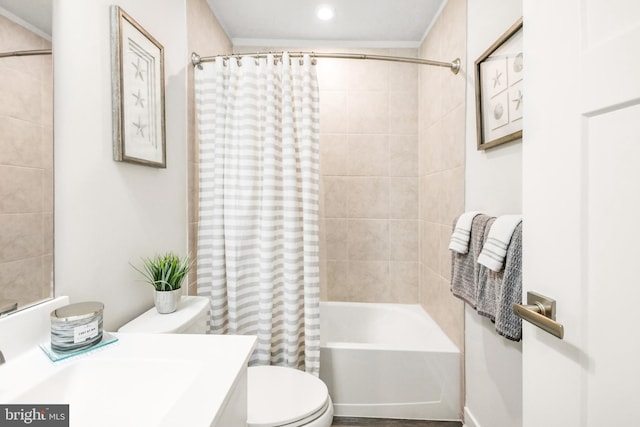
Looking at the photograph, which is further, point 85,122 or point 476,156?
point 476,156

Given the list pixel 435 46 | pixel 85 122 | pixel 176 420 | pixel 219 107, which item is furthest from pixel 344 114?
pixel 176 420

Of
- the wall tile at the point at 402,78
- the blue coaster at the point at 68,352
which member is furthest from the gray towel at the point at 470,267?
the wall tile at the point at 402,78

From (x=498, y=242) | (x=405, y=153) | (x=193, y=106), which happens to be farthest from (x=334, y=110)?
(x=498, y=242)

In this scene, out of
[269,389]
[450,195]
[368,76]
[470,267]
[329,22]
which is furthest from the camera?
[368,76]

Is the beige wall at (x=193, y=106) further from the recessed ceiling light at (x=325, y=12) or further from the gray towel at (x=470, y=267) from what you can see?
the gray towel at (x=470, y=267)

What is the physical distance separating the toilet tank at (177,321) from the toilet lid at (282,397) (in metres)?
0.34

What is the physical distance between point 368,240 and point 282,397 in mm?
1413

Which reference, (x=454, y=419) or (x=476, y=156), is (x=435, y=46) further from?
(x=454, y=419)

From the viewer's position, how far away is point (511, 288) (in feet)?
3.38

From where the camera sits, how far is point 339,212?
8.04 feet

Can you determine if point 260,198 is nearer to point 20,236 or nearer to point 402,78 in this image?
point 20,236

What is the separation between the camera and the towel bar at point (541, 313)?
1.98ft

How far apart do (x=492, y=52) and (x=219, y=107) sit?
129 cm

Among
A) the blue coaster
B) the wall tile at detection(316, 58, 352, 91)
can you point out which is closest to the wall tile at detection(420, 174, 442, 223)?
the wall tile at detection(316, 58, 352, 91)
